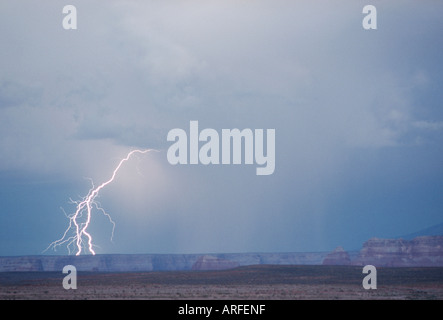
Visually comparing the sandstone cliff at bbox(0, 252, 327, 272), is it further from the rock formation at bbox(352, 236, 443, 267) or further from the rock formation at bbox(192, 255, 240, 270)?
the rock formation at bbox(352, 236, 443, 267)

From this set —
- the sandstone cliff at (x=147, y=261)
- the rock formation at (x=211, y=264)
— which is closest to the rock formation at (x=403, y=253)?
the rock formation at (x=211, y=264)

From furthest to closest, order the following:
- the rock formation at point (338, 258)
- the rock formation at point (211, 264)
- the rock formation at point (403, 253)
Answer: the rock formation at point (211, 264), the rock formation at point (338, 258), the rock formation at point (403, 253)

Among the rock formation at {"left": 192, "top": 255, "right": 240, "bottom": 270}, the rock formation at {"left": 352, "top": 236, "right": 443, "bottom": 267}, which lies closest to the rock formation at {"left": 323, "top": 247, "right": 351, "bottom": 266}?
the rock formation at {"left": 352, "top": 236, "right": 443, "bottom": 267}

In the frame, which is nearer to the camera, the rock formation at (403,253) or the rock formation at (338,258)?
the rock formation at (403,253)

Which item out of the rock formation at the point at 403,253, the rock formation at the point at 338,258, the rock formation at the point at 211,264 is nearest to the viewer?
the rock formation at the point at 403,253

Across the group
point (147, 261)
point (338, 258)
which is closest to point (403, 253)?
point (338, 258)

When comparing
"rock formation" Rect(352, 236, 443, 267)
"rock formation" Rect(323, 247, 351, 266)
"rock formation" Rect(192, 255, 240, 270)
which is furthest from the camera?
"rock formation" Rect(192, 255, 240, 270)

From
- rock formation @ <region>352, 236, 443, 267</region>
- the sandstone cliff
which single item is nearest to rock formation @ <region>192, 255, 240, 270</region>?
the sandstone cliff

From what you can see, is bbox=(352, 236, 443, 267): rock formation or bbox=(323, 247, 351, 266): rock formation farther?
bbox=(323, 247, 351, 266): rock formation

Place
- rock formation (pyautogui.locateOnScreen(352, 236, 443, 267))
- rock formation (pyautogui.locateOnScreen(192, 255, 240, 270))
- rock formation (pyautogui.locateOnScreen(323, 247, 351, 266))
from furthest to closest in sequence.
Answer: rock formation (pyautogui.locateOnScreen(192, 255, 240, 270)), rock formation (pyautogui.locateOnScreen(323, 247, 351, 266)), rock formation (pyautogui.locateOnScreen(352, 236, 443, 267))

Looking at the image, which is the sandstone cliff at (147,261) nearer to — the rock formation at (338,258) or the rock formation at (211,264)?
the rock formation at (211,264)
